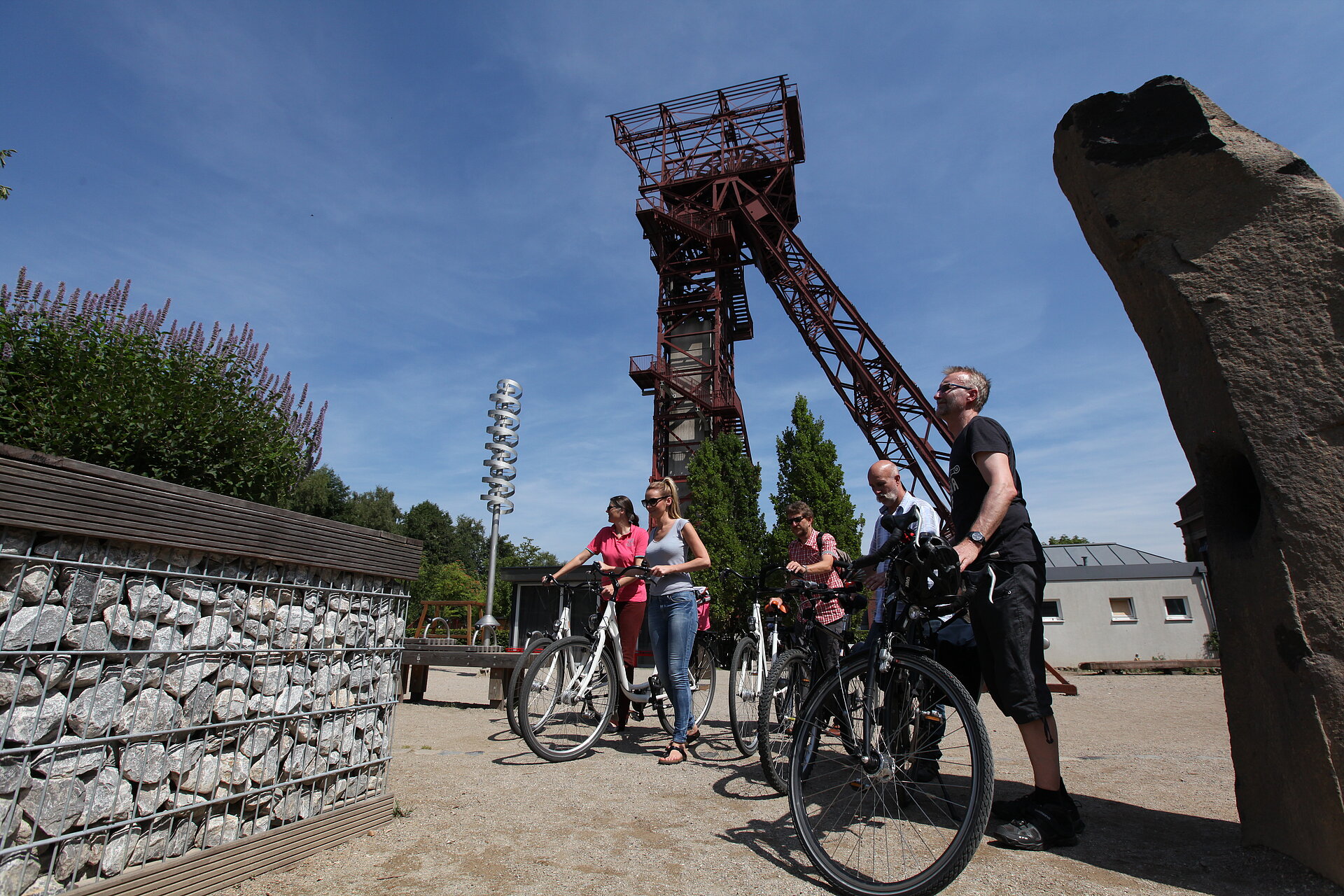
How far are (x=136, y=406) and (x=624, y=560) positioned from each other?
4.88 metres

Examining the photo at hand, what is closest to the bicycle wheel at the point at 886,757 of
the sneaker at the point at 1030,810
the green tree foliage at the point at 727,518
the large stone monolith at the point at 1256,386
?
the sneaker at the point at 1030,810

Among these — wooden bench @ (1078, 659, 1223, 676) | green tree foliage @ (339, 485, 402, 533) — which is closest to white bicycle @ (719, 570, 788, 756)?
wooden bench @ (1078, 659, 1223, 676)

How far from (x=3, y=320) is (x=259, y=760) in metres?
7.16

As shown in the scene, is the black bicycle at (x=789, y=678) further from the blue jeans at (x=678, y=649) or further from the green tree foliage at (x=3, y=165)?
the green tree foliage at (x=3, y=165)

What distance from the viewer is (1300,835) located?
2.20 m

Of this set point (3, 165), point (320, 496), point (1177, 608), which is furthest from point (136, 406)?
point (1177, 608)

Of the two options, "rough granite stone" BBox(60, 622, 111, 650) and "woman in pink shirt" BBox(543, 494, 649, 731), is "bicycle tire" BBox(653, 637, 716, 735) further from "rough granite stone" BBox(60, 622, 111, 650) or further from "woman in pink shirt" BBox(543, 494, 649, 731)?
"rough granite stone" BBox(60, 622, 111, 650)

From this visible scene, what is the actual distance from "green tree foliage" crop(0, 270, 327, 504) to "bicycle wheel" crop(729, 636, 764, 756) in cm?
518

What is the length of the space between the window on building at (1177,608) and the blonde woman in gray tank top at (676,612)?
23.7 metres

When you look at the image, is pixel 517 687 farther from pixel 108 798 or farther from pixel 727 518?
pixel 727 518

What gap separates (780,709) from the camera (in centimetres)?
366

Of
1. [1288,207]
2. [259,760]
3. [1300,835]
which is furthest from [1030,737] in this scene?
[259,760]

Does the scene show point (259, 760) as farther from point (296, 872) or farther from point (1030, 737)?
point (1030, 737)

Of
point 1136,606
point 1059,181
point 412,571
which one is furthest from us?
point 1136,606
